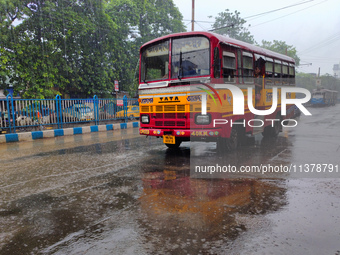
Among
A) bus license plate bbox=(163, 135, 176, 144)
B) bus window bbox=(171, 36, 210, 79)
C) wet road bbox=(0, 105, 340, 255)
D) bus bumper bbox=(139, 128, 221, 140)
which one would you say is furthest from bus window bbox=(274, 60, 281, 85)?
bus license plate bbox=(163, 135, 176, 144)

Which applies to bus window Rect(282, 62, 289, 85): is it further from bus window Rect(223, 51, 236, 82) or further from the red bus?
bus window Rect(223, 51, 236, 82)

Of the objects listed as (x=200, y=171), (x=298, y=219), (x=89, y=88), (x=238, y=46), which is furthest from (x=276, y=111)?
(x=89, y=88)

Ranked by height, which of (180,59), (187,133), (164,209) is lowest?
(164,209)

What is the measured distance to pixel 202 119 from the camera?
22.1 feet

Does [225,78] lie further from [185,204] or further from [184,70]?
[185,204]

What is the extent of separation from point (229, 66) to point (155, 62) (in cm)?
203

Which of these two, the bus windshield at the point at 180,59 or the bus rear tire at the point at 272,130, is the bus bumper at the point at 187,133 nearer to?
the bus windshield at the point at 180,59

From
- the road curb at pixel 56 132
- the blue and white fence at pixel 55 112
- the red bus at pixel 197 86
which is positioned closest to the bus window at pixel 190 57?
the red bus at pixel 197 86

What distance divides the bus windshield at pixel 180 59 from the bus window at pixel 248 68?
5.39ft

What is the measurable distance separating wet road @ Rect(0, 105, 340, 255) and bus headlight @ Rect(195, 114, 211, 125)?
0.92 m

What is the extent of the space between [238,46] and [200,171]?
12.2 feet

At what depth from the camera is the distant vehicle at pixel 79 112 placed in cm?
1472

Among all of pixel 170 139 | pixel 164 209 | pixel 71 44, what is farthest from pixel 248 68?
pixel 71 44

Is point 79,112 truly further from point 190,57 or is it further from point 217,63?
point 217,63
